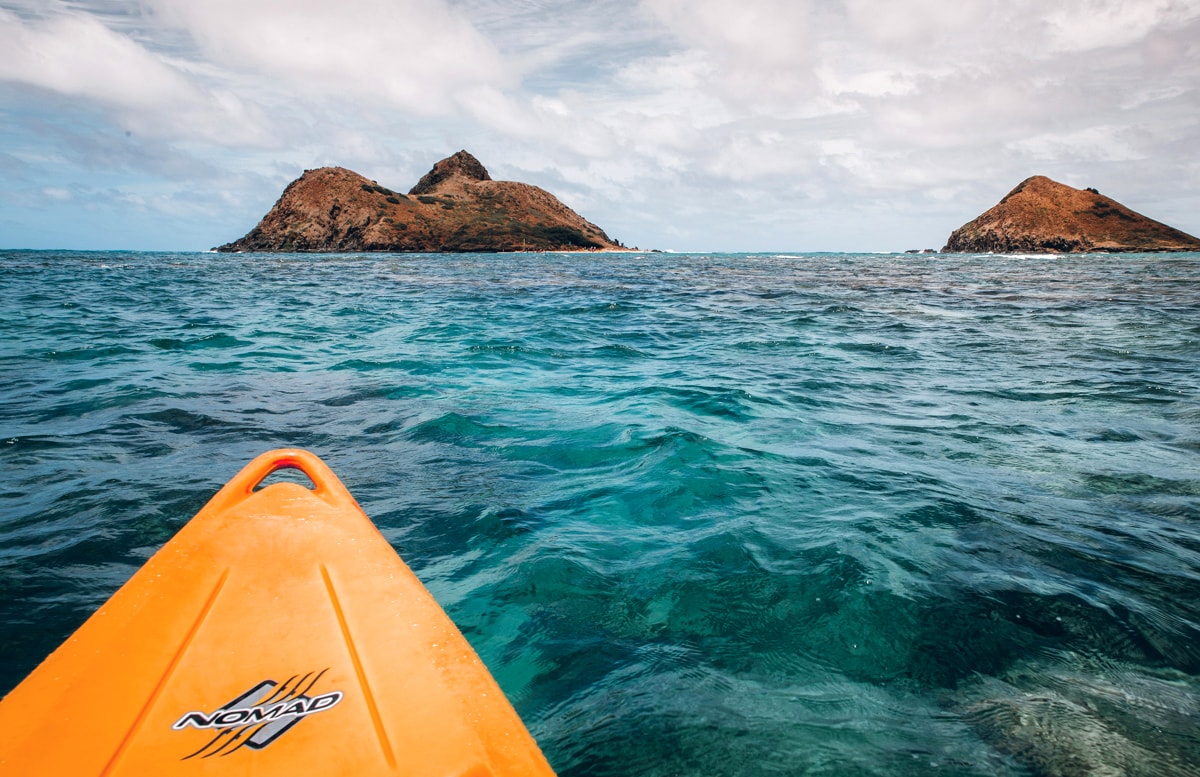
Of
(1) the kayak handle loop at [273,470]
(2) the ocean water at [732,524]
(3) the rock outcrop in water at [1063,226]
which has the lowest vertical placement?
(2) the ocean water at [732,524]

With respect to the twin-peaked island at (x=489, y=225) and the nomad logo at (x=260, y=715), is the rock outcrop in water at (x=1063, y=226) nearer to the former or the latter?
the twin-peaked island at (x=489, y=225)

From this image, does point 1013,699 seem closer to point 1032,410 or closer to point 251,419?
point 1032,410

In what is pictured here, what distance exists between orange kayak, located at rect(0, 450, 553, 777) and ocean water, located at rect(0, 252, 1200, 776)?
2.36 feet

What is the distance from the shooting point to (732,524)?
394 centimetres

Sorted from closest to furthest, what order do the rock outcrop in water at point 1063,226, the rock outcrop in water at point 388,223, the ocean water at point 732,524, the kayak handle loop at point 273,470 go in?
the ocean water at point 732,524, the kayak handle loop at point 273,470, the rock outcrop in water at point 1063,226, the rock outcrop in water at point 388,223

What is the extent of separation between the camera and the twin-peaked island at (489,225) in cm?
10650

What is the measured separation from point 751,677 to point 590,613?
886 millimetres

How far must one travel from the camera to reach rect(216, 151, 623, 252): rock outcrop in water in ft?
353

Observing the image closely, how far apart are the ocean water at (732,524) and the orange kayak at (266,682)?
72 cm

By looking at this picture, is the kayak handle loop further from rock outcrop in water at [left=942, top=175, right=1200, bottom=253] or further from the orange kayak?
rock outcrop in water at [left=942, top=175, right=1200, bottom=253]

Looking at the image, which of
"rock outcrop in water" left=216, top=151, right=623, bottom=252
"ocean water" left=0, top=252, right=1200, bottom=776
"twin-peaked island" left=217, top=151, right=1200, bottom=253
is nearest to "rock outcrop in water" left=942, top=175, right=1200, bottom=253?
"twin-peaked island" left=217, top=151, right=1200, bottom=253

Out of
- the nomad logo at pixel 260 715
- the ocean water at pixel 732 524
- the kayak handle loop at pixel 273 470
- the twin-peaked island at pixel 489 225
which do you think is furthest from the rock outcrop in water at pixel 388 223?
the nomad logo at pixel 260 715

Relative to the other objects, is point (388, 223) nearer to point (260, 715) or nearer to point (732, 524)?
point (732, 524)

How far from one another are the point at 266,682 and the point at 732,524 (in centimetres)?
293
